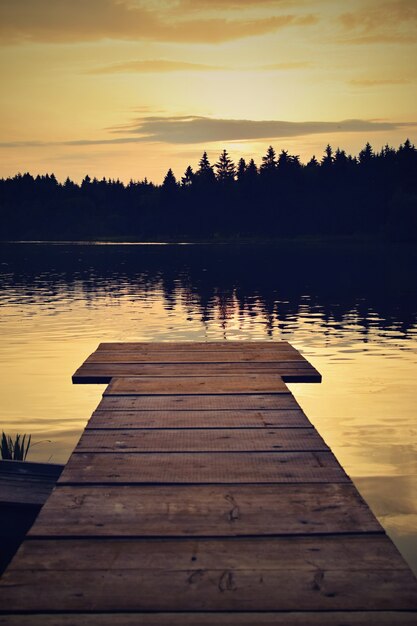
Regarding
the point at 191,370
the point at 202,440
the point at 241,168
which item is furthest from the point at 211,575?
the point at 241,168

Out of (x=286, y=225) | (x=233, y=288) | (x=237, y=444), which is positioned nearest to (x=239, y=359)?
(x=237, y=444)

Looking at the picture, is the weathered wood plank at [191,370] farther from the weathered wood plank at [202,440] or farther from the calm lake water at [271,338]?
the weathered wood plank at [202,440]

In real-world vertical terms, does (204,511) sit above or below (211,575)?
below

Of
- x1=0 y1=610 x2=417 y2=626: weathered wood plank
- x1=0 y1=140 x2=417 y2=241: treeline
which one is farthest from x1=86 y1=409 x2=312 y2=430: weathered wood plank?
x1=0 y1=140 x2=417 y2=241: treeline

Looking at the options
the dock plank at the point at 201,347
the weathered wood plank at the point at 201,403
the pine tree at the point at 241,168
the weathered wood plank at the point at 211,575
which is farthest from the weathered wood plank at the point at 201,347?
the pine tree at the point at 241,168

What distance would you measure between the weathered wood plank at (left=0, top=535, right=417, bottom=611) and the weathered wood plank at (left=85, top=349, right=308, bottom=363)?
5.94 metres

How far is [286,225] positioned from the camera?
145 meters

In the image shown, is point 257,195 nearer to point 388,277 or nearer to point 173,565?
point 388,277

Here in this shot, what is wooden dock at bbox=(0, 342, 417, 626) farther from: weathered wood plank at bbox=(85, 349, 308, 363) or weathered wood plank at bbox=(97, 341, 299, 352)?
weathered wood plank at bbox=(97, 341, 299, 352)

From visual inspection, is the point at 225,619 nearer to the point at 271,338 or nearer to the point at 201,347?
the point at 201,347

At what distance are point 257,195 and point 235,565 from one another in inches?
5733

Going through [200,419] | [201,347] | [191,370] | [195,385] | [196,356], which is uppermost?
[200,419]

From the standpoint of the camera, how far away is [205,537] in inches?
162

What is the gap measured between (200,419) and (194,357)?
3632mm
